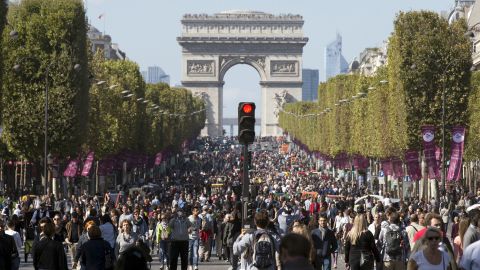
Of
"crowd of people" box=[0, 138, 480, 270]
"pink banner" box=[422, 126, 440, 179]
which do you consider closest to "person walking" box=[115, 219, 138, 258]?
"crowd of people" box=[0, 138, 480, 270]

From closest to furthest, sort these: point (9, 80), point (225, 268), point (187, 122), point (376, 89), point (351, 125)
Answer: point (225, 268) → point (9, 80) → point (376, 89) → point (351, 125) → point (187, 122)

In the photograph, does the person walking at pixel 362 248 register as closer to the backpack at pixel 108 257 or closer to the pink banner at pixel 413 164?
the backpack at pixel 108 257

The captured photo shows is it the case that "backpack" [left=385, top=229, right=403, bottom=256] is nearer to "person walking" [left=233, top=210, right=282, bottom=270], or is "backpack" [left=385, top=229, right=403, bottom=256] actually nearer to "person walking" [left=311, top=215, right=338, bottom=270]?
"person walking" [left=311, top=215, right=338, bottom=270]

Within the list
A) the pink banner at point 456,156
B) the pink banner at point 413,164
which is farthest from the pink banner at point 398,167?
the pink banner at point 456,156

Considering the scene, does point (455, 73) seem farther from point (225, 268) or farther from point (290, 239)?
point (290, 239)

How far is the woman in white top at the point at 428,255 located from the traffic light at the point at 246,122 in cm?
770

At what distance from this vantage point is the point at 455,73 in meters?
66.8

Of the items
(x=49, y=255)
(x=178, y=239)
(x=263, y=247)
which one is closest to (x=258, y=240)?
(x=263, y=247)

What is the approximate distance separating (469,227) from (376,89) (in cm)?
6411

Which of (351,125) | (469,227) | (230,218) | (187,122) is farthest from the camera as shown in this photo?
(187,122)

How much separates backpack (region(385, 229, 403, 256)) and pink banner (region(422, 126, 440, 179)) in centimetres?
3401

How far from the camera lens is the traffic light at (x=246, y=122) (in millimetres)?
25594

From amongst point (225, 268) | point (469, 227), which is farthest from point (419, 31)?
point (469, 227)

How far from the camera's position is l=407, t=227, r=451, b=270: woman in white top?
17.9 meters
